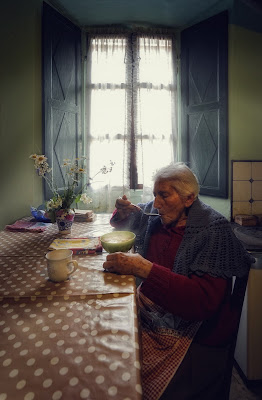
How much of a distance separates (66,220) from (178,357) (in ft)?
3.37

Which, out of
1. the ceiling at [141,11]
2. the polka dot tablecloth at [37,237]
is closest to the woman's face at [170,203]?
the polka dot tablecloth at [37,237]

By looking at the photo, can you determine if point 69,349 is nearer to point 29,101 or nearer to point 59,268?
point 59,268

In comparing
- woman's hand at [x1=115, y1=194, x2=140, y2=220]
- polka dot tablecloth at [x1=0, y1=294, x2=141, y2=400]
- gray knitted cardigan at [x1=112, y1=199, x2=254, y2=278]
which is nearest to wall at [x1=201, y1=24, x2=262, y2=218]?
woman's hand at [x1=115, y1=194, x2=140, y2=220]

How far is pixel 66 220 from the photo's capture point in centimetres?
177

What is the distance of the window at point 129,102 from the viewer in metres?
3.47

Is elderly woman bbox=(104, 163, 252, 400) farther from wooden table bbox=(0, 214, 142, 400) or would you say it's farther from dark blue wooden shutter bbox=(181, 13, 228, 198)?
dark blue wooden shutter bbox=(181, 13, 228, 198)

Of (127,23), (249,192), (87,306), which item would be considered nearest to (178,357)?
(87,306)

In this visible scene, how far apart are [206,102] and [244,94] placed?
40 centimetres

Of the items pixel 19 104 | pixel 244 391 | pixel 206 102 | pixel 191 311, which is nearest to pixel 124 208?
pixel 191 311

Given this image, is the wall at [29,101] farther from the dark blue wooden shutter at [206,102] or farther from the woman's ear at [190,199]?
the woman's ear at [190,199]

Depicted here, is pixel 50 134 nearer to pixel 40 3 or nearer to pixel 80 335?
pixel 40 3

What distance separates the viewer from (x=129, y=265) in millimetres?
1110

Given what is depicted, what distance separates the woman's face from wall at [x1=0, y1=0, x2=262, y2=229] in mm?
1514

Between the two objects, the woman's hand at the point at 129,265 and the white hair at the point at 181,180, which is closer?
the woman's hand at the point at 129,265
